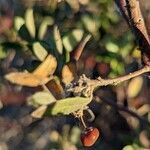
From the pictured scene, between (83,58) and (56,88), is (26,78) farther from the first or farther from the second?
(83,58)

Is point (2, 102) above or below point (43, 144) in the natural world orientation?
above

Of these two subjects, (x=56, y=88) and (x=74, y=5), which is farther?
(x=74, y=5)

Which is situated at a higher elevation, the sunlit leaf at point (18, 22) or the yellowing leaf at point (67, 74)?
the sunlit leaf at point (18, 22)

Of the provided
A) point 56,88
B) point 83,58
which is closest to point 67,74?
point 56,88

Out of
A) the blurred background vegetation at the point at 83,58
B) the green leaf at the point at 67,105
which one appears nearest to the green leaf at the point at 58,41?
the blurred background vegetation at the point at 83,58

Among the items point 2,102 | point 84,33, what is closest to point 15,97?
point 2,102

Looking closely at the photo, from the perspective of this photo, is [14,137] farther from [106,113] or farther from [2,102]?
[106,113]

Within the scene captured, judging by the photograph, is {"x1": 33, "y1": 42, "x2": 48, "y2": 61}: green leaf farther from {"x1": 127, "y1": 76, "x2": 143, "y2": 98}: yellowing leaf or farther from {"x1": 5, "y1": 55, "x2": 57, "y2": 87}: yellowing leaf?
{"x1": 127, "y1": 76, "x2": 143, "y2": 98}: yellowing leaf

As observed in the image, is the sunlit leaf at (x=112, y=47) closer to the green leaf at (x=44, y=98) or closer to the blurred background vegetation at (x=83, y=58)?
the blurred background vegetation at (x=83, y=58)
